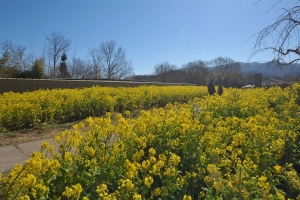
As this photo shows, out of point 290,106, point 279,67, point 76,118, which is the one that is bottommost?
point 76,118

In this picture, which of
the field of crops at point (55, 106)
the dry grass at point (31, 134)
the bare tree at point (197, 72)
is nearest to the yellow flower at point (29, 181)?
the dry grass at point (31, 134)

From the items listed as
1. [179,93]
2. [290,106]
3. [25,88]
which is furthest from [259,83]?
[25,88]

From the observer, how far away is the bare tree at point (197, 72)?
192 feet

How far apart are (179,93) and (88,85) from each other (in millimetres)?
5342

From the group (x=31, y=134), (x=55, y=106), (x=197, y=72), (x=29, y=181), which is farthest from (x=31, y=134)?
(x=197, y=72)

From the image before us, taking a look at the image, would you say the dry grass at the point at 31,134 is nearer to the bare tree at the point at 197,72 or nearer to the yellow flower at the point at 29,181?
the yellow flower at the point at 29,181

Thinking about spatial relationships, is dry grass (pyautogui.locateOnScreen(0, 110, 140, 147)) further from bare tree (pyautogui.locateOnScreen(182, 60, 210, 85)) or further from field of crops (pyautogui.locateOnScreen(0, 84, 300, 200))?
bare tree (pyautogui.locateOnScreen(182, 60, 210, 85))

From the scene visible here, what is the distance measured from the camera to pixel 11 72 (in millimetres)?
15844

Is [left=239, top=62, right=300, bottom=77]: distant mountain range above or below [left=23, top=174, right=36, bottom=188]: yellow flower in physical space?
above

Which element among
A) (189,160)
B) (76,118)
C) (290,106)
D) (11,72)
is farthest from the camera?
(11,72)

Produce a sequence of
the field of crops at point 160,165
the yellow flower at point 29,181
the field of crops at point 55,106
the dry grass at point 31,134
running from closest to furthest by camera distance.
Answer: the yellow flower at point 29,181, the field of crops at point 160,165, the dry grass at point 31,134, the field of crops at point 55,106

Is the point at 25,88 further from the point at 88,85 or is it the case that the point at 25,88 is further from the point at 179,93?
the point at 179,93

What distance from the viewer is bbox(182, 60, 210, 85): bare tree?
192 feet

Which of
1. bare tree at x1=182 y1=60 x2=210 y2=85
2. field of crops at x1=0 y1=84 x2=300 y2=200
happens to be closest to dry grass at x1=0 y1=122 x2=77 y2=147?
field of crops at x1=0 y1=84 x2=300 y2=200
